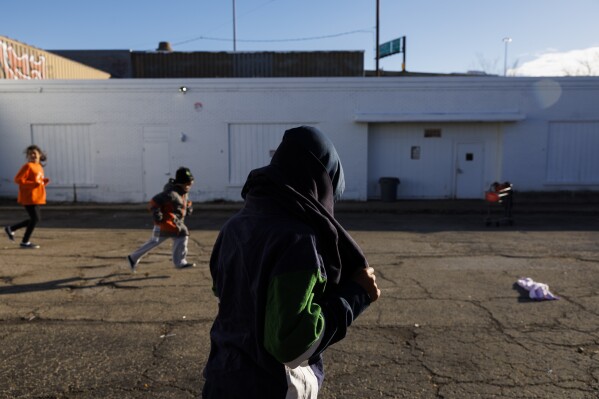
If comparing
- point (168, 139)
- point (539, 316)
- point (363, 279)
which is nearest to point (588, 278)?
point (539, 316)

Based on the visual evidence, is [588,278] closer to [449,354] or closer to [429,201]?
[449,354]

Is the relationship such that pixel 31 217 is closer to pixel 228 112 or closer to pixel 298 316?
pixel 228 112

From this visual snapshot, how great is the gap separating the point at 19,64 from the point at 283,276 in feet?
73.2

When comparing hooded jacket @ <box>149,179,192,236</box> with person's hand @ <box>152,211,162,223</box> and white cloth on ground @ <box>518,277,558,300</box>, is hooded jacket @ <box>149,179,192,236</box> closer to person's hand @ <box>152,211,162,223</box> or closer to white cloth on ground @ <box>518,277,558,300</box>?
person's hand @ <box>152,211,162,223</box>

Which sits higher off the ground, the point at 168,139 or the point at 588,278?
the point at 168,139

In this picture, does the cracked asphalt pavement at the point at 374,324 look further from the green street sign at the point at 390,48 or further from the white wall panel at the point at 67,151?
the green street sign at the point at 390,48

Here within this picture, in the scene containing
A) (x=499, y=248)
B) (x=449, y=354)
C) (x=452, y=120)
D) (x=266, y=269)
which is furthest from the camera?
(x=452, y=120)

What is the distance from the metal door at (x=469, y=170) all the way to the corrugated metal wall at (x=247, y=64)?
10.9 meters

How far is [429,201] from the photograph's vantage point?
16.9 m

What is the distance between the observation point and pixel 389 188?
55.1ft

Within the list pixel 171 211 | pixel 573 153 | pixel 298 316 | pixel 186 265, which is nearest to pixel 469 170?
pixel 573 153

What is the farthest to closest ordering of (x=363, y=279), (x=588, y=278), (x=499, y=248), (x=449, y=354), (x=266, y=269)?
1. (x=499, y=248)
2. (x=588, y=278)
3. (x=449, y=354)
4. (x=363, y=279)
5. (x=266, y=269)

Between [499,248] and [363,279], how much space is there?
801 cm

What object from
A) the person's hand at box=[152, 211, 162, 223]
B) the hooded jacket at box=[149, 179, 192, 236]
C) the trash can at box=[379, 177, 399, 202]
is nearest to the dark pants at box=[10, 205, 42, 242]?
the hooded jacket at box=[149, 179, 192, 236]
